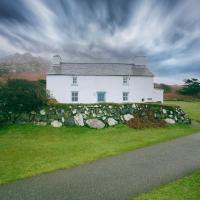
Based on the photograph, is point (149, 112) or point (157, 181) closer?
point (157, 181)

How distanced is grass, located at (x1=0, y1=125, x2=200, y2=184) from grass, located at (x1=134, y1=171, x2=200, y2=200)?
407 centimetres

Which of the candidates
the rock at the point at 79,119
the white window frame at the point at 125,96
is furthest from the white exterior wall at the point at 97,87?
the rock at the point at 79,119

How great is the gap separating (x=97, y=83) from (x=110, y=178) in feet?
93.0

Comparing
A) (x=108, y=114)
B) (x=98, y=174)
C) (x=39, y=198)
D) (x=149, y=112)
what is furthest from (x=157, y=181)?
(x=149, y=112)

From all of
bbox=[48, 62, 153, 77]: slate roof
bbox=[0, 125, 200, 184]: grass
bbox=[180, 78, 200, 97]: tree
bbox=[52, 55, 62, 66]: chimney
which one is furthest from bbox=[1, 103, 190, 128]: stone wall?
bbox=[180, 78, 200, 97]: tree

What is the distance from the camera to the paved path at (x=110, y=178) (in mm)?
6871

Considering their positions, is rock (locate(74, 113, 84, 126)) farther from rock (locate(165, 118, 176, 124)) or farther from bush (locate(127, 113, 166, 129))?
rock (locate(165, 118, 176, 124))

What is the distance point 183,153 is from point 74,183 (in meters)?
6.55

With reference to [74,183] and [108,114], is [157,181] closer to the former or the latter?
[74,183]

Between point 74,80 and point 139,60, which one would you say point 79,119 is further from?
point 139,60

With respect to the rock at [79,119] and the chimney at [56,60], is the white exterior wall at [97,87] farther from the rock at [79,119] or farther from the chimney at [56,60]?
the rock at [79,119]

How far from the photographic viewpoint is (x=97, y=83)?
118 ft

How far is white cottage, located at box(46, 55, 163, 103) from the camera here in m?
35.3

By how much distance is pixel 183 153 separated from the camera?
463 inches
